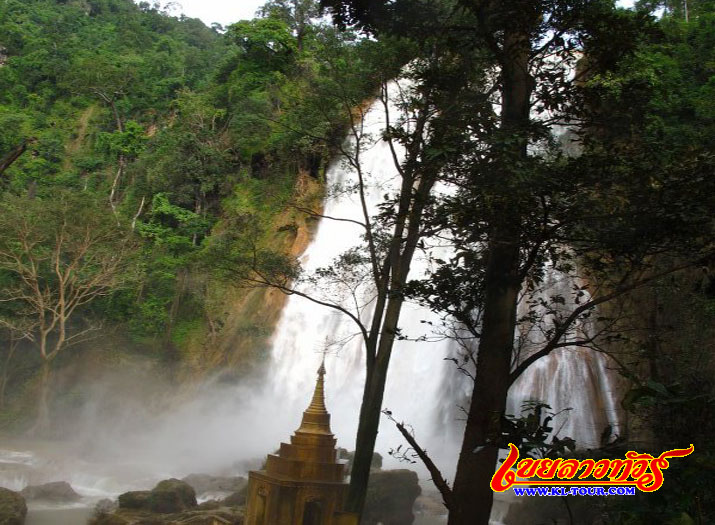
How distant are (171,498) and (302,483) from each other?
5841 mm

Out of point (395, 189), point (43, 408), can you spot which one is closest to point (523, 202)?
point (395, 189)

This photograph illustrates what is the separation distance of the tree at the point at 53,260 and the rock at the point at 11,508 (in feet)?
28.5

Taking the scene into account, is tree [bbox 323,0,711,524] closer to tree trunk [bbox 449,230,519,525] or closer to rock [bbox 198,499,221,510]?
tree trunk [bbox 449,230,519,525]

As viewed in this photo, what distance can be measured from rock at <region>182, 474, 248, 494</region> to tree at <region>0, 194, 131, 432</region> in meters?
7.65

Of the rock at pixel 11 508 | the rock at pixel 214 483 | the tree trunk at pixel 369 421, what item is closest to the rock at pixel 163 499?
the rock at pixel 214 483

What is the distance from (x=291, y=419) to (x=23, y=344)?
1145cm

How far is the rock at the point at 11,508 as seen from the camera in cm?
1423

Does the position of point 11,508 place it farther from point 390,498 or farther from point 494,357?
point 494,357

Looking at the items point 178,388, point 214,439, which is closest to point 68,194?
point 178,388

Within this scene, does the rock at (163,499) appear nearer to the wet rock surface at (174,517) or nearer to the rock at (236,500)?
the wet rock surface at (174,517)

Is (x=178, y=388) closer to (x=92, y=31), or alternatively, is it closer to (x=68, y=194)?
(x=68, y=194)

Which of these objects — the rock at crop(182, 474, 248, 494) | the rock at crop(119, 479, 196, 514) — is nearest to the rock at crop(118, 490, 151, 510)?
the rock at crop(119, 479, 196, 514)

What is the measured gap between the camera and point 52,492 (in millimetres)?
17312

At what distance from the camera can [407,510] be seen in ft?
46.1
